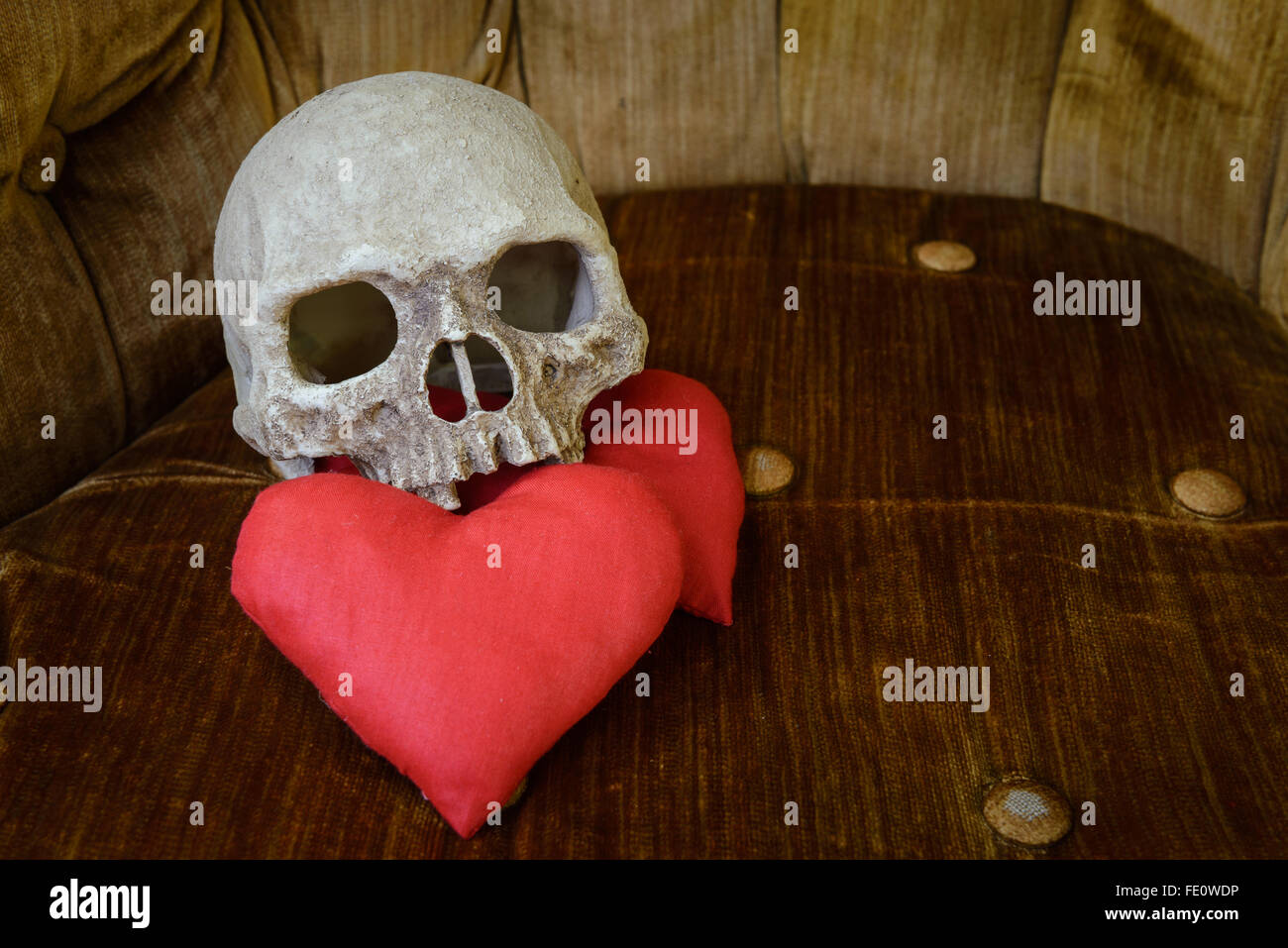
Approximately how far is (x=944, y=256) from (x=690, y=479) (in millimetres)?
574

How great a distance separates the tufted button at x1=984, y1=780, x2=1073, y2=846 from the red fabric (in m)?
0.23

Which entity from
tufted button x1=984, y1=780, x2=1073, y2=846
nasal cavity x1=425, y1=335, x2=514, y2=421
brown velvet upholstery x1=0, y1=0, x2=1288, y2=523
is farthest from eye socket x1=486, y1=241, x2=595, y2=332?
tufted button x1=984, y1=780, x2=1073, y2=846

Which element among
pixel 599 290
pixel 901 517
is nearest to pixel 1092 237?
pixel 901 517

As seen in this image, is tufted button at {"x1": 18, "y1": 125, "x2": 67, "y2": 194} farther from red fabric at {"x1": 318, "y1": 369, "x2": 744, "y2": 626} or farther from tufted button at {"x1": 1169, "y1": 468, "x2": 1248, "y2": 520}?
tufted button at {"x1": 1169, "y1": 468, "x2": 1248, "y2": 520}

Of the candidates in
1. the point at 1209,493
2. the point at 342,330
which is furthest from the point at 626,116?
the point at 1209,493

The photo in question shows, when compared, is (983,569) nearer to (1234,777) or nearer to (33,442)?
(1234,777)

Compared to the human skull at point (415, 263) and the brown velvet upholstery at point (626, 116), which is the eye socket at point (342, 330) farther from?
the brown velvet upholstery at point (626, 116)

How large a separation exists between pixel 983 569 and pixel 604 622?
1.16 feet

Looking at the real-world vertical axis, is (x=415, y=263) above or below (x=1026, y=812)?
above

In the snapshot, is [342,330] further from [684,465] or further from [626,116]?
[626,116]

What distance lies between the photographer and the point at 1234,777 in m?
0.81

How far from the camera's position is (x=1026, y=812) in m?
0.79

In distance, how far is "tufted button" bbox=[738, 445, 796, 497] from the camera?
1.04 meters

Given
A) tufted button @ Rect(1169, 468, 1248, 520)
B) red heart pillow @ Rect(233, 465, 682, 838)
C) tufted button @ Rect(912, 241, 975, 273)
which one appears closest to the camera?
red heart pillow @ Rect(233, 465, 682, 838)
